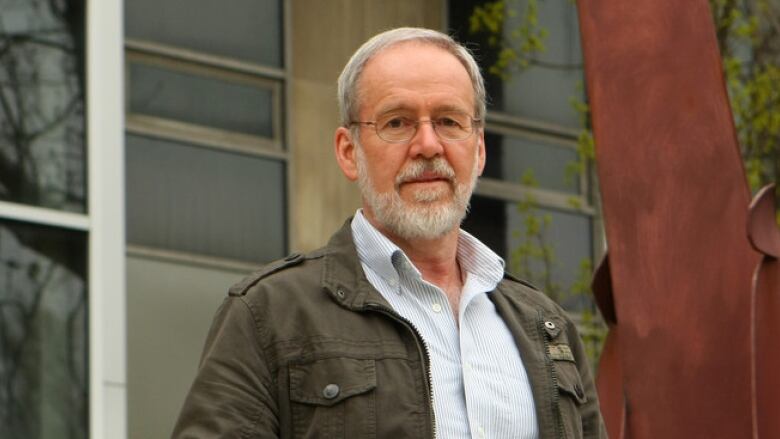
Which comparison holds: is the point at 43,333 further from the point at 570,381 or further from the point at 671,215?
the point at 570,381

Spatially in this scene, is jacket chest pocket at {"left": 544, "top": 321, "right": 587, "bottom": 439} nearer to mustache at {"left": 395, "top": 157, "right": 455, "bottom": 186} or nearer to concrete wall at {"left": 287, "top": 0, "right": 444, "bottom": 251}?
mustache at {"left": 395, "top": 157, "right": 455, "bottom": 186}

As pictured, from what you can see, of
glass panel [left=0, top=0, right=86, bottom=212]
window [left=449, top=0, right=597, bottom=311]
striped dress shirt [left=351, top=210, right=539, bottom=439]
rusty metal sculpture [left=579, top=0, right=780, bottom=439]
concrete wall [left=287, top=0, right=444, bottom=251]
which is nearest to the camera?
striped dress shirt [left=351, top=210, right=539, bottom=439]

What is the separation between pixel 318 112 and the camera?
1381 cm

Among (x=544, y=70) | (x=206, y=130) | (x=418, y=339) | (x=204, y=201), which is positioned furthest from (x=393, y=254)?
(x=544, y=70)

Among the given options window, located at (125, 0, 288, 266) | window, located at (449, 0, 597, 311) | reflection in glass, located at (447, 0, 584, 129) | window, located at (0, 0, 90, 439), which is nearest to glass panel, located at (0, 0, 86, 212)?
window, located at (0, 0, 90, 439)

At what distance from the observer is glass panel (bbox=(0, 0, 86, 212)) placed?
9773 millimetres

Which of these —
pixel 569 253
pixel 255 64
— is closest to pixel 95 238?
pixel 255 64

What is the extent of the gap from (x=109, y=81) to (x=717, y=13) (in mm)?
4305

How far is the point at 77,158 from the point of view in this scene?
10.1 m

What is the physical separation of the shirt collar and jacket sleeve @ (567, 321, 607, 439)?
194 mm

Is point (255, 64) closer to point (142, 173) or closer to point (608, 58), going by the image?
point (142, 173)

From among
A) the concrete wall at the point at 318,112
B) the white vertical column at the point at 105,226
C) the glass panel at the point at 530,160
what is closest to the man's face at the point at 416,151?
the white vertical column at the point at 105,226

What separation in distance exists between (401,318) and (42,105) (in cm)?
610

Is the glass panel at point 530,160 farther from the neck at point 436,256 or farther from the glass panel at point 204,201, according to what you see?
the neck at point 436,256
